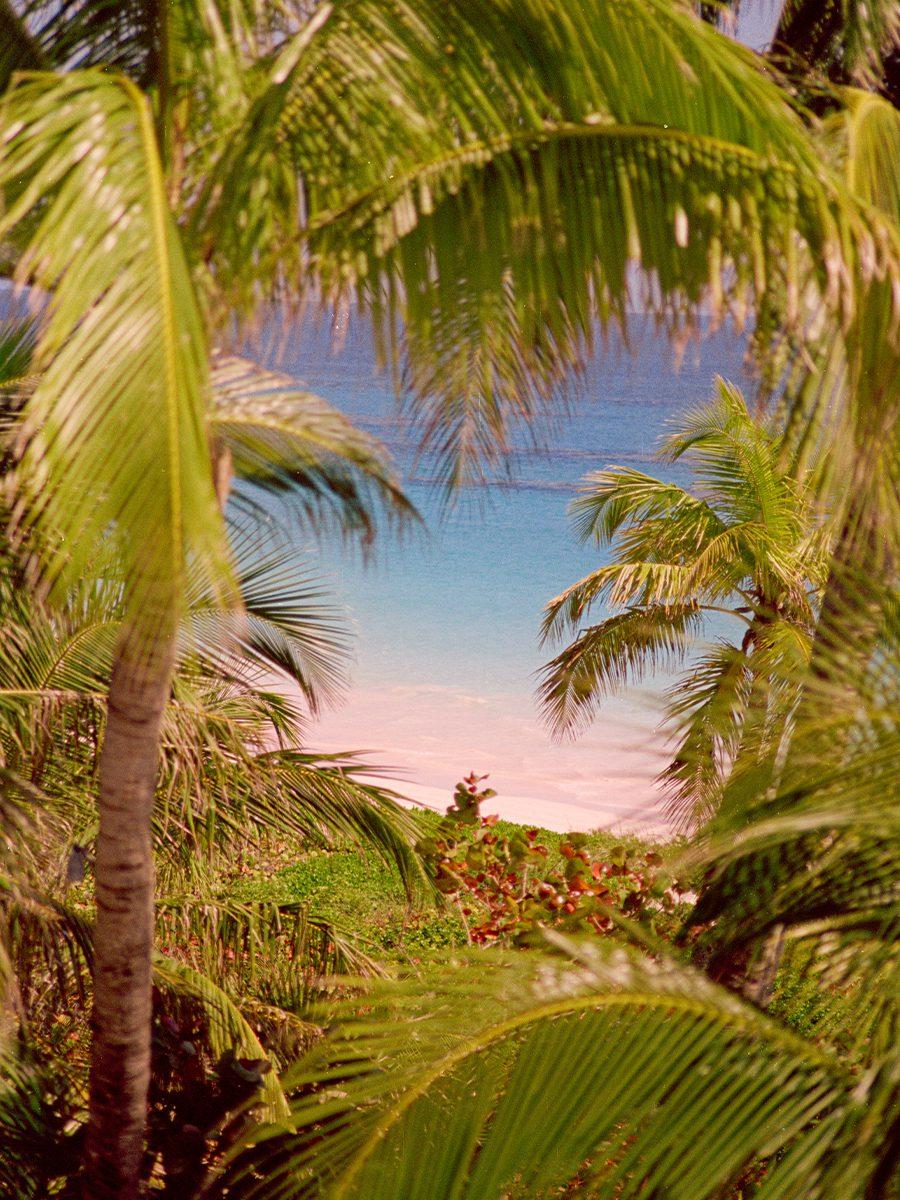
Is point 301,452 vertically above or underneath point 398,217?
underneath

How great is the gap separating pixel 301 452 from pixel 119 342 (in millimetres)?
1782

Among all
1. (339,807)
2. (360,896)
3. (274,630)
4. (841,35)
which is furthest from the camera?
(360,896)

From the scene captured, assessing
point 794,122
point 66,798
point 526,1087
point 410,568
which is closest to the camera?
point 794,122

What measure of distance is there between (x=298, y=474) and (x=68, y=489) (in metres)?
1.87

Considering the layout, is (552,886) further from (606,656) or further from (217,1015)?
(217,1015)

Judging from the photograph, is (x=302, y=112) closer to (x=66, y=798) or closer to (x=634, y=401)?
(x=66, y=798)

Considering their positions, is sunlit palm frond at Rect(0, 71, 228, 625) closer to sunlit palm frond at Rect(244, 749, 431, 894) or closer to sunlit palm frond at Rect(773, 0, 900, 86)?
sunlit palm frond at Rect(244, 749, 431, 894)

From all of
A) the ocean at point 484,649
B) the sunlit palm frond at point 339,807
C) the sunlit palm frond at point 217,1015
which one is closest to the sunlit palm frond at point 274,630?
the ocean at point 484,649

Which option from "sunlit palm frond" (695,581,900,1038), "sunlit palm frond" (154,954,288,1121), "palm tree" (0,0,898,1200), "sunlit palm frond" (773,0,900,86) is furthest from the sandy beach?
"palm tree" (0,0,898,1200)

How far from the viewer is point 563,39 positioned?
2.41m

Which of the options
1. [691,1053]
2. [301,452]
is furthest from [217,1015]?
[691,1053]

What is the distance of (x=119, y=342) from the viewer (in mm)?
2000

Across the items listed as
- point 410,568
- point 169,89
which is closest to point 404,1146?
point 169,89

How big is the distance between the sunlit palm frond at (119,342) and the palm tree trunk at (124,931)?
132 cm
